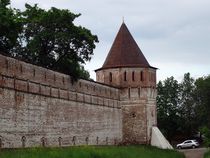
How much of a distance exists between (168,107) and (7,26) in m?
31.9

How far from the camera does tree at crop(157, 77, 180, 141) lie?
56866 mm

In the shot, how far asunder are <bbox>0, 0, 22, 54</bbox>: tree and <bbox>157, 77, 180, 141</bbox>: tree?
25.4 m

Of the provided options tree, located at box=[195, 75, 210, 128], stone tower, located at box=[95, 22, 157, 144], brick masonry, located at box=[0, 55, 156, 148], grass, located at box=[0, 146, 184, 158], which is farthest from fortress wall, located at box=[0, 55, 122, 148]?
tree, located at box=[195, 75, 210, 128]

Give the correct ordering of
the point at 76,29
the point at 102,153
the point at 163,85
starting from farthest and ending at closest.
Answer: the point at 163,85, the point at 76,29, the point at 102,153

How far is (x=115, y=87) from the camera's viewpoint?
41094mm

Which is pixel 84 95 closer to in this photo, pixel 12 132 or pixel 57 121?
pixel 57 121

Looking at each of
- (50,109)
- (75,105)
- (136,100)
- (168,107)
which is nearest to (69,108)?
(75,105)

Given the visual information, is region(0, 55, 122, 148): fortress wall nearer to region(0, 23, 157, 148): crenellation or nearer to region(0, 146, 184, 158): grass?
region(0, 23, 157, 148): crenellation

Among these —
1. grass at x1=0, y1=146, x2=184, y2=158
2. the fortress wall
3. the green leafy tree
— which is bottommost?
grass at x1=0, y1=146, x2=184, y2=158

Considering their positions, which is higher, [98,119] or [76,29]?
[76,29]

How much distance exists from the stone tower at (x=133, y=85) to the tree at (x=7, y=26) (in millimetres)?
11337

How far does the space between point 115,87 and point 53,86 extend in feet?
38.9

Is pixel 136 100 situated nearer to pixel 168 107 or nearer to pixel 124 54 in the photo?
pixel 124 54

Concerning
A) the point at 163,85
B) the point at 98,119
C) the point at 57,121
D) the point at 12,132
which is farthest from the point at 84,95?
the point at 163,85
